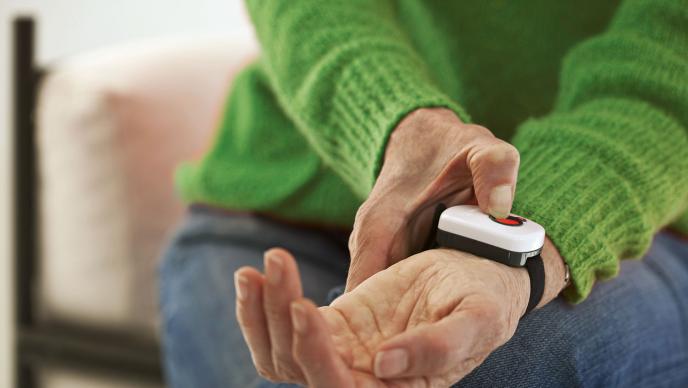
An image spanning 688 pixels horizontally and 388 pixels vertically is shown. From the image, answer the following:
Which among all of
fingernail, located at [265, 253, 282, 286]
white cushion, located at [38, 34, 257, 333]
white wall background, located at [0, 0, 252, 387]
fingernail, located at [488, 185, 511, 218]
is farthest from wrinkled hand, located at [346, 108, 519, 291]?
white wall background, located at [0, 0, 252, 387]

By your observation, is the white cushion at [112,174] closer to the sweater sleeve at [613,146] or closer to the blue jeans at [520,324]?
the blue jeans at [520,324]

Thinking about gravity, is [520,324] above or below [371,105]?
below

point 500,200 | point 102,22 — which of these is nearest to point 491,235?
point 500,200

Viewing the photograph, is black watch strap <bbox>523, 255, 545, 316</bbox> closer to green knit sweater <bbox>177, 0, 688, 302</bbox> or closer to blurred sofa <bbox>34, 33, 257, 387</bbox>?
green knit sweater <bbox>177, 0, 688, 302</bbox>

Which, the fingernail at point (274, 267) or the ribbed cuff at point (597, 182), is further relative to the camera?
the ribbed cuff at point (597, 182)

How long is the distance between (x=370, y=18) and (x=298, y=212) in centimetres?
18

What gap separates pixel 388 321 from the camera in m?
0.34

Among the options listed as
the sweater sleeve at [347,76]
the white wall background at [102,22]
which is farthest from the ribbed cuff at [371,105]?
the white wall background at [102,22]

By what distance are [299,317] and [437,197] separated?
0.15m

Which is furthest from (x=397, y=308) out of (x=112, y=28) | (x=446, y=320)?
(x=112, y=28)

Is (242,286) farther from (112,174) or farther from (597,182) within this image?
(112,174)

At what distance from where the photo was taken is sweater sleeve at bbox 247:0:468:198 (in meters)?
0.47

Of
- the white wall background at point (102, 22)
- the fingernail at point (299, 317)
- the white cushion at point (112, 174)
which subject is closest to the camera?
the fingernail at point (299, 317)

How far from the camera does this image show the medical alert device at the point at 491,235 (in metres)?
0.36
